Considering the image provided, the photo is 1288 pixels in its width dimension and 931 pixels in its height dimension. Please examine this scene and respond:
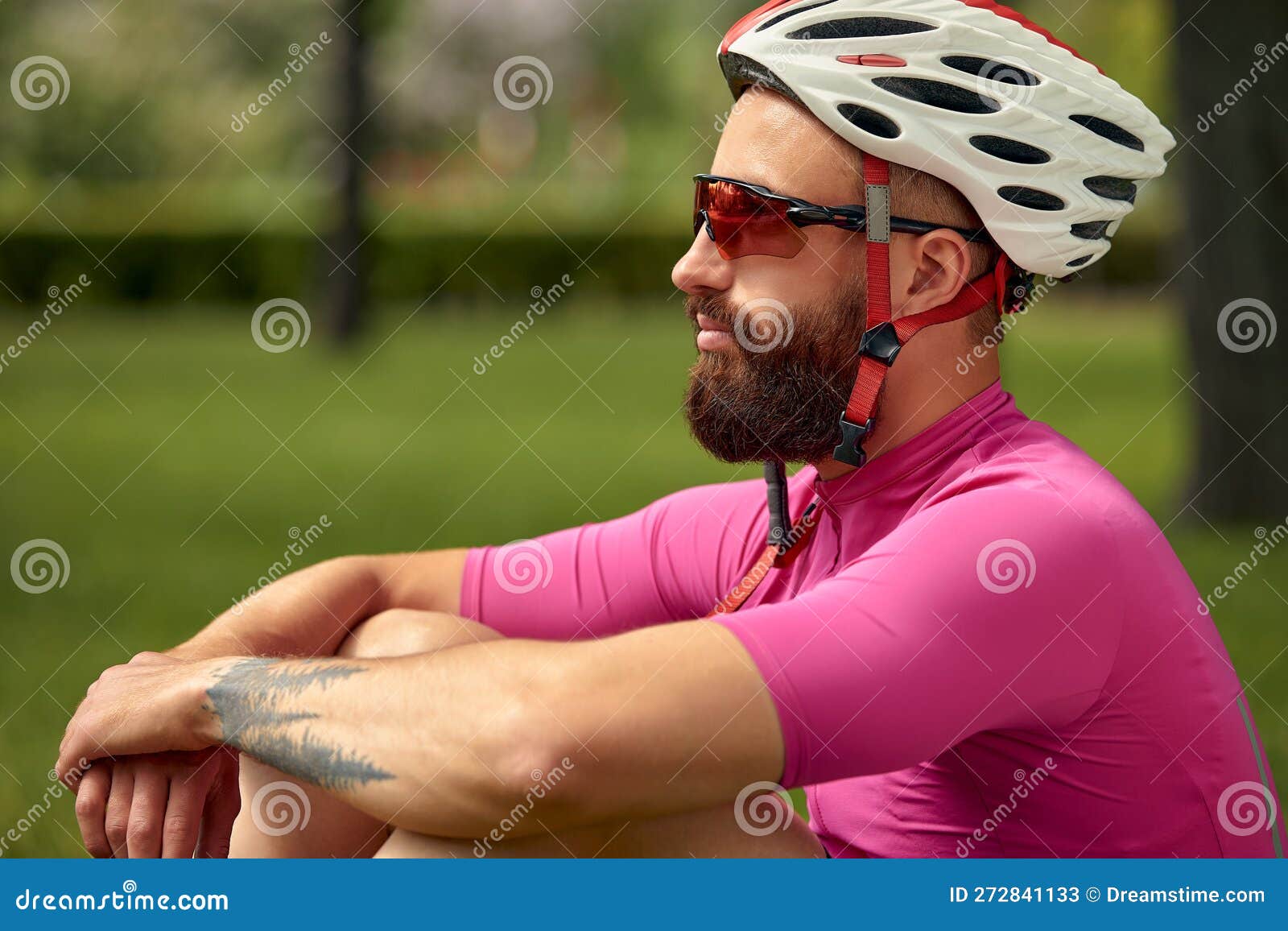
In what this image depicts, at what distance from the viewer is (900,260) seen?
116 inches

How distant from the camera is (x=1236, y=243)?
9.77m

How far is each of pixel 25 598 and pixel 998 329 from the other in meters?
7.16

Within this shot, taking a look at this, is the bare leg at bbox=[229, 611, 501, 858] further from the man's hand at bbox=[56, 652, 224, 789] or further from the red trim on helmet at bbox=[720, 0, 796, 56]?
the red trim on helmet at bbox=[720, 0, 796, 56]

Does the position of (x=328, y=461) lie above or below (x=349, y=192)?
below

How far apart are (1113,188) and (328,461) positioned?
1119 centimetres

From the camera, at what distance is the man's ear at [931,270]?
2.95 meters

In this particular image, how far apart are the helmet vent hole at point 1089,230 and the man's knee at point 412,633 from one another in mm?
1444

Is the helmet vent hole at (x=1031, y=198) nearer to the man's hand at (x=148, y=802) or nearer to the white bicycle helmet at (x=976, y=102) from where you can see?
the white bicycle helmet at (x=976, y=102)

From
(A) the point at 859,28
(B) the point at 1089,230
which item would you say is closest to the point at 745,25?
(A) the point at 859,28

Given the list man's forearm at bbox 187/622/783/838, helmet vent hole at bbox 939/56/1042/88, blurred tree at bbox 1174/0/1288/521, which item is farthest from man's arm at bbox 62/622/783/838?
blurred tree at bbox 1174/0/1288/521

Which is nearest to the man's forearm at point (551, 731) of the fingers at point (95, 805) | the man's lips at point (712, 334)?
the fingers at point (95, 805)

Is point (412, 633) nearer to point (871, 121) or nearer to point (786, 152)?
point (786, 152)

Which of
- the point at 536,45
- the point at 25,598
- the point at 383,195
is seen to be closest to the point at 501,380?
the point at 25,598

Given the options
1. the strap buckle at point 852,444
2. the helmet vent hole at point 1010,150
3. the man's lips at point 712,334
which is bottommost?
the strap buckle at point 852,444
